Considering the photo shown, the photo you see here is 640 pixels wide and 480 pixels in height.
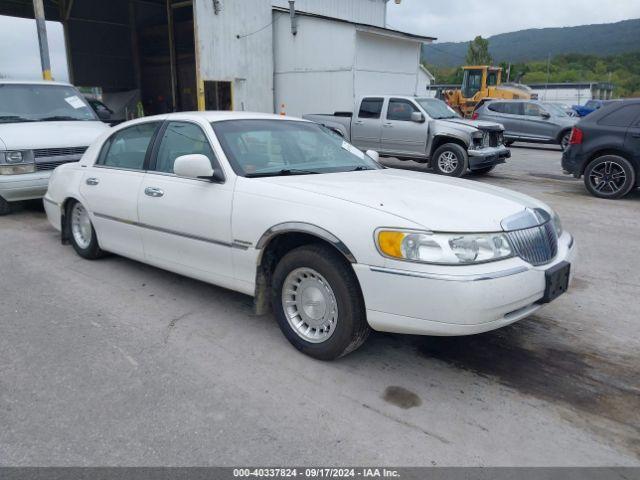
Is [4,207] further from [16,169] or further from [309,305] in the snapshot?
[309,305]

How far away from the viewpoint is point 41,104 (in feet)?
27.5

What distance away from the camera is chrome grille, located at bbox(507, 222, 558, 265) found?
321cm

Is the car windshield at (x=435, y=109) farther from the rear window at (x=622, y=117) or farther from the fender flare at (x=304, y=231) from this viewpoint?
the fender flare at (x=304, y=231)

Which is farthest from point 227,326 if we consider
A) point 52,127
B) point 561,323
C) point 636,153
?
point 636,153

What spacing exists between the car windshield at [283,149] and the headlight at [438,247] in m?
1.26

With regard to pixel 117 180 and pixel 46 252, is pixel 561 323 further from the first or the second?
pixel 46 252

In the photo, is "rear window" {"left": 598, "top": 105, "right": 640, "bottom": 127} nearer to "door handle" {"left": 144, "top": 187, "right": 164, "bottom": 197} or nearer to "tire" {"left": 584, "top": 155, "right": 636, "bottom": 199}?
"tire" {"left": 584, "top": 155, "right": 636, "bottom": 199}

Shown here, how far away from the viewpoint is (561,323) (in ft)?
13.8

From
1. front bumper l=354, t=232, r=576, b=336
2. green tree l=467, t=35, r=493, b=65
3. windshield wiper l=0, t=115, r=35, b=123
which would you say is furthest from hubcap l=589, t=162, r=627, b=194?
green tree l=467, t=35, r=493, b=65

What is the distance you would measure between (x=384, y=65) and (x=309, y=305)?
15639mm

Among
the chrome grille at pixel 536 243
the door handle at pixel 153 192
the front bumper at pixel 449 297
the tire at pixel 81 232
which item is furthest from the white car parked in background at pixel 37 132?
the chrome grille at pixel 536 243

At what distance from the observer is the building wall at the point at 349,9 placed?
2147cm

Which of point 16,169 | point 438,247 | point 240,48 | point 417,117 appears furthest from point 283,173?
point 240,48

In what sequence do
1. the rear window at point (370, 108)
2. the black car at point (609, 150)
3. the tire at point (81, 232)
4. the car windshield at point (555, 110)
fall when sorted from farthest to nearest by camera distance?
the car windshield at point (555, 110), the rear window at point (370, 108), the black car at point (609, 150), the tire at point (81, 232)
